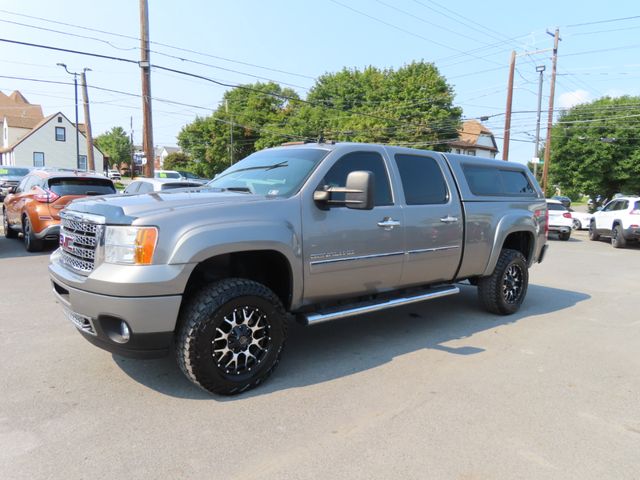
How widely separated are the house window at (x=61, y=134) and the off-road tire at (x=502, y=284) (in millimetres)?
58162

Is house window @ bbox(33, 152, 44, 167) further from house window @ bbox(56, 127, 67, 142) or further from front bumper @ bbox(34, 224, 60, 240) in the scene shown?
front bumper @ bbox(34, 224, 60, 240)

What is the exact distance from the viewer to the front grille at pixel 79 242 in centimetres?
343

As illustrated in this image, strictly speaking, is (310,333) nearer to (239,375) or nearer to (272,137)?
(239,375)

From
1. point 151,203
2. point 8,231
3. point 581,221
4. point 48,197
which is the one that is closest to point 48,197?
point 48,197

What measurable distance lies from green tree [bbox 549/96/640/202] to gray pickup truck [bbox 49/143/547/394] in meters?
31.4

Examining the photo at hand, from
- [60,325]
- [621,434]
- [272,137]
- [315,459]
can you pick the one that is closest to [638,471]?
[621,434]

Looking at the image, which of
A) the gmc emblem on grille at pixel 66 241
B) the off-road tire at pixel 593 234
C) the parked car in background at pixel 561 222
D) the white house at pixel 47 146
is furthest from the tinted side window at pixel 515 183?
the white house at pixel 47 146

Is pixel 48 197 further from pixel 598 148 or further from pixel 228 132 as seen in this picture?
pixel 228 132

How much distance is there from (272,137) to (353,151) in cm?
5184

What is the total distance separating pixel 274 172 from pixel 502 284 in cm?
331

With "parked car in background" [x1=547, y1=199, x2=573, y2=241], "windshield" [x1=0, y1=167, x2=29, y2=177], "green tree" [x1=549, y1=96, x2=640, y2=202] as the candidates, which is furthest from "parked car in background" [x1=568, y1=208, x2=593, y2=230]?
"windshield" [x1=0, y1=167, x2=29, y2=177]

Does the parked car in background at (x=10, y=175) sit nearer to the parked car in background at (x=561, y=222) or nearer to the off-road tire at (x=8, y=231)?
the off-road tire at (x=8, y=231)

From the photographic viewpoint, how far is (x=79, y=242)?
141 inches

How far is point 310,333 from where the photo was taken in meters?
5.18
